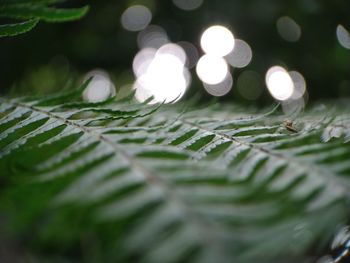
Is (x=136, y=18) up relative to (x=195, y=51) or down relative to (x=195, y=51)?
up

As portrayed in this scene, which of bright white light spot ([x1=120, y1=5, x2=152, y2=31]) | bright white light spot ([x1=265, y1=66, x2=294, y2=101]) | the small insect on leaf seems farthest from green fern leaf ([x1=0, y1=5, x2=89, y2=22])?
bright white light spot ([x1=120, y1=5, x2=152, y2=31])

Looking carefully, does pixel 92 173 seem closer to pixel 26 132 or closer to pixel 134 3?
pixel 26 132

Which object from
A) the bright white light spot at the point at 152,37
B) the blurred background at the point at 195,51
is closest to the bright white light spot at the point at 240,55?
the blurred background at the point at 195,51

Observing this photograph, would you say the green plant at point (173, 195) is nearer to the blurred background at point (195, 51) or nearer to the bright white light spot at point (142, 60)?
the blurred background at point (195, 51)

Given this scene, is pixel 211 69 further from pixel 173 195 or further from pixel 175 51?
pixel 173 195

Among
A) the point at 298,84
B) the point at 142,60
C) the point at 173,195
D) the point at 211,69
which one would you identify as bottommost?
the point at 298,84

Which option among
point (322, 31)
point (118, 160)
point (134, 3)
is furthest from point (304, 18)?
point (118, 160)

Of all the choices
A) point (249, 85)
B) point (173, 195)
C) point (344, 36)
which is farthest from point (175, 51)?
point (173, 195)

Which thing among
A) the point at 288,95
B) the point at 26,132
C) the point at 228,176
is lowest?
the point at 288,95

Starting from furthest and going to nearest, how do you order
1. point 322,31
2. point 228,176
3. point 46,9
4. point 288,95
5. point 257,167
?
point 288,95, point 322,31, point 46,9, point 257,167, point 228,176
